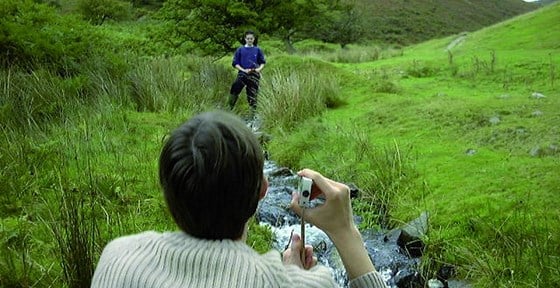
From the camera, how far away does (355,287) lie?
65.6 inches

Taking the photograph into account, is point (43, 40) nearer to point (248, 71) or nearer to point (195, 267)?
point (248, 71)

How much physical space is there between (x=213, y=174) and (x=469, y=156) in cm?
476

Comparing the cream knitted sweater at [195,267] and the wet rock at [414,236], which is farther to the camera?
the wet rock at [414,236]

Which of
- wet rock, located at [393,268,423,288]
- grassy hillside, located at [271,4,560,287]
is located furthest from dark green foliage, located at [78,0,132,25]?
wet rock, located at [393,268,423,288]

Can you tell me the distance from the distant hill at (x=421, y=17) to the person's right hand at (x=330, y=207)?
1609 inches

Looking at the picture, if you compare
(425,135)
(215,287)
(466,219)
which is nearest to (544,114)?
(425,135)

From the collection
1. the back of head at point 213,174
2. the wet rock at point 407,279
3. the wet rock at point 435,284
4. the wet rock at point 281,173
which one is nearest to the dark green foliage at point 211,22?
the wet rock at point 281,173

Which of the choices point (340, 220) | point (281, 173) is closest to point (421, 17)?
point (281, 173)

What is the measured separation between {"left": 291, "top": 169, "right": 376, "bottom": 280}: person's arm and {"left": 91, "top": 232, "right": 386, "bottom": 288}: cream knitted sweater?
0.67 feet

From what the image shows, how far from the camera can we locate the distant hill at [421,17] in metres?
45.0

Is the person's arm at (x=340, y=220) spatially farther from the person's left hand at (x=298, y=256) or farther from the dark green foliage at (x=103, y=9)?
the dark green foliage at (x=103, y=9)

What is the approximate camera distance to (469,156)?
569 cm

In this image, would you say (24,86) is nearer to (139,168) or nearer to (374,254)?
(139,168)

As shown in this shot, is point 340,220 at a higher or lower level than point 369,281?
higher
